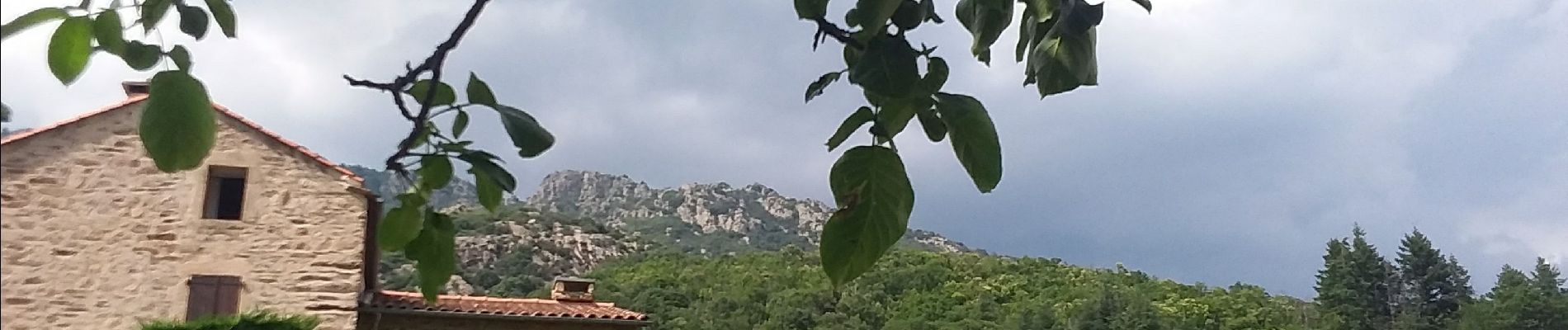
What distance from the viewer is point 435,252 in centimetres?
71

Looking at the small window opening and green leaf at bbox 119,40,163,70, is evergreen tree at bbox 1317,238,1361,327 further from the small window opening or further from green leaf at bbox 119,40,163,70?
green leaf at bbox 119,40,163,70

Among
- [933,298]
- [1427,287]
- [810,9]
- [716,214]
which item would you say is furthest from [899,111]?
[716,214]

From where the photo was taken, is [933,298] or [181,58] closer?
[181,58]

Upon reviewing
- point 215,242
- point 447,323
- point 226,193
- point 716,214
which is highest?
point 716,214

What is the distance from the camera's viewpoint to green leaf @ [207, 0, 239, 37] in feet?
2.16

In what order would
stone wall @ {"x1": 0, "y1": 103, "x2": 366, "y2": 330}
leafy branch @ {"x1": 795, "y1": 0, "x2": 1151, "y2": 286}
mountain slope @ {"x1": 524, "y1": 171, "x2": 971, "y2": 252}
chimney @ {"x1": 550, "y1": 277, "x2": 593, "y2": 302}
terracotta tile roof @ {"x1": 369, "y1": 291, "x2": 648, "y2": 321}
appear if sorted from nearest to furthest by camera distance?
leafy branch @ {"x1": 795, "y1": 0, "x2": 1151, "y2": 286}
stone wall @ {"x1": 0, "y1": 103, "x2": 366, "y2": 330}
terracotta tile roof @ {"x1": 369, "y1": 291, "x2": 648, "y2": 321}
chimney @ {"x1": 550, "y1": 277, "x2": 593, "y2": 302}
mountain slope @ {"x1": 524, "y1": 171, "x2": 971, "y2": 252}

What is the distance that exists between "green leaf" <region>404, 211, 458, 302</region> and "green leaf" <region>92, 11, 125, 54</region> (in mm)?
197

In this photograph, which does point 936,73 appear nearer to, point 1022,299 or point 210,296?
point 210,296

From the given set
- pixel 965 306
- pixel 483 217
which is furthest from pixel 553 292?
pixel 965 306

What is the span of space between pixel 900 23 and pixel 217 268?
28.6ft

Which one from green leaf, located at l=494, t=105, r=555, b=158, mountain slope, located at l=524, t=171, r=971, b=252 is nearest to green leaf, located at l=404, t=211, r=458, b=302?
green leaf, located at l=494, t=105, r=555, b=158

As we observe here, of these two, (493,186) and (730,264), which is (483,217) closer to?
(493,186)

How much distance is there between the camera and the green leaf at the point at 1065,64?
2.20ft

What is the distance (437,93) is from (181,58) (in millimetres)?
188
